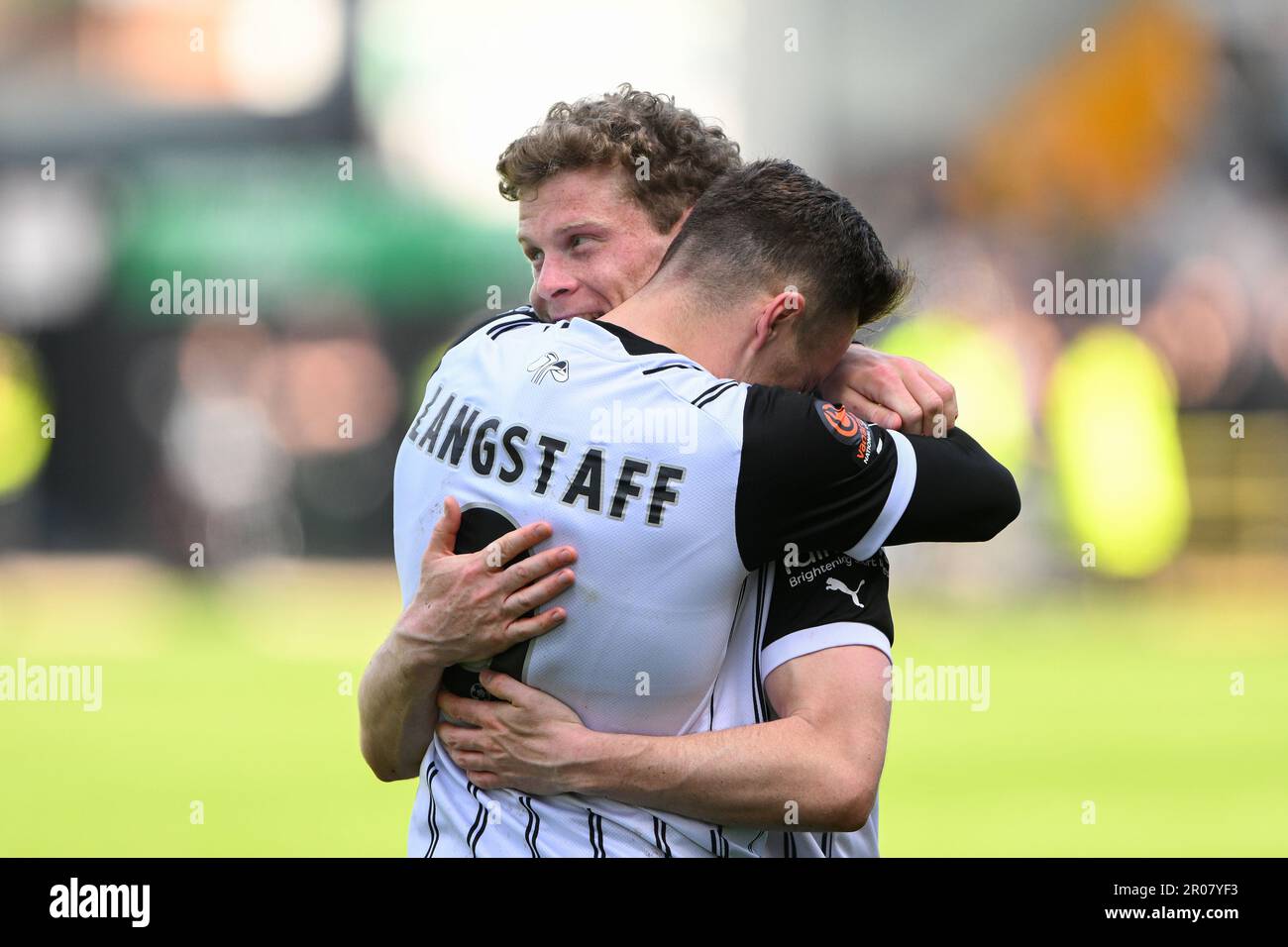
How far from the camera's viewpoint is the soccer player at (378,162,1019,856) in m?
2.07

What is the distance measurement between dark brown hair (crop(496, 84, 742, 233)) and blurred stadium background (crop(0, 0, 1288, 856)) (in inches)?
425

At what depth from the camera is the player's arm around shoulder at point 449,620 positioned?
2.11 metres

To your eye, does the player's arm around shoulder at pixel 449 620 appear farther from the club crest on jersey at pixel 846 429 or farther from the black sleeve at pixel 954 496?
the black sleeve at pixel 954 496

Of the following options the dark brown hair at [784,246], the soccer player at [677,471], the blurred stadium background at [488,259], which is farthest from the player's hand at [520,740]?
the blurred stadium background at [488,259]

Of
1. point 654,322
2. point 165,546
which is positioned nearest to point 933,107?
point 165,546

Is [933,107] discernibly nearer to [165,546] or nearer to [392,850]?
[165,546]

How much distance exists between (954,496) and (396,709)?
3.23ft

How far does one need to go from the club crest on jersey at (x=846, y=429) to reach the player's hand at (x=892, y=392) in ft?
0.59

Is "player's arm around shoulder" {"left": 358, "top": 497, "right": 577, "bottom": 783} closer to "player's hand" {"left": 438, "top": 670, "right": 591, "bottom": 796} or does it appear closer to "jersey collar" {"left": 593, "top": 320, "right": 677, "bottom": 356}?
→ "player's hand" {"left": 438, "top": 670, "right": 591, "bottom": 796}

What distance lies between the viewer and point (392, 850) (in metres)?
6.36

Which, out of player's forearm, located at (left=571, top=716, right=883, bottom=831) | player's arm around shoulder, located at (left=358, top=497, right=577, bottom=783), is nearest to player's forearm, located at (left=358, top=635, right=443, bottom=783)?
player's arm around shoulder, located at (left=358, top=497, right=577, bottom=783)

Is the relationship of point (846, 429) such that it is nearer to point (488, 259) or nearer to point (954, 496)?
point (954, 496)

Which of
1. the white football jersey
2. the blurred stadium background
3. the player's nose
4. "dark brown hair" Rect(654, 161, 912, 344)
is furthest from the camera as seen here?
the blurred stadium background
